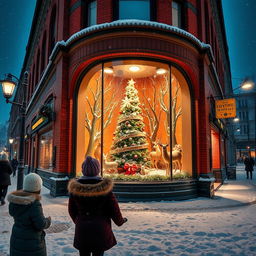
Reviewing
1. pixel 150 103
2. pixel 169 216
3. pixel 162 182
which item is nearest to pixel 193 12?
pixel 150 103

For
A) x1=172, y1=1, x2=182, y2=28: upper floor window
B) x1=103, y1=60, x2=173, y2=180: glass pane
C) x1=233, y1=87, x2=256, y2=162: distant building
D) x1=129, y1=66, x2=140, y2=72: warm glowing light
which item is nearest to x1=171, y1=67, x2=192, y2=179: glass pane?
x1=103, y1=60, x2=173, y2=180: glass pane

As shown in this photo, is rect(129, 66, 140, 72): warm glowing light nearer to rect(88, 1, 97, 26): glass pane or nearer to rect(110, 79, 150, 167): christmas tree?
rect(110, 79, 150, 167): christmas tree

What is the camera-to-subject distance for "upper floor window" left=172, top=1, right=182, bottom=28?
11.2 m

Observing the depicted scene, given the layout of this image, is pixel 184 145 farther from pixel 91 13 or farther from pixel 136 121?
pixel 91 13

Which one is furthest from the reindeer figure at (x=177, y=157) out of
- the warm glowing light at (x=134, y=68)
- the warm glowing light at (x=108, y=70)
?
the warm glowing light at (x=108, y=70)

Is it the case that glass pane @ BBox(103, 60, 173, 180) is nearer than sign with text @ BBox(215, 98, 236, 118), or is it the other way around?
glass pane @ BBox(103, 60, 173, 180)

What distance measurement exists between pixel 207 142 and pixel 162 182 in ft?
9.84

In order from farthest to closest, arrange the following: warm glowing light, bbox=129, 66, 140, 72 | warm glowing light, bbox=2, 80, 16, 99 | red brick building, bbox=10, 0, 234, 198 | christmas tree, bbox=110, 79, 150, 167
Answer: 1. warm glowing light, bbox=129, 66, 140, 72
2. christmas tree, bbox=110, 79, 150, 167
3. red brick building, bbox=10, 0, 234, 198
4. warm glowing light, bbox=2, 80, 16, 99

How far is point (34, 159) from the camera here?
19.2m

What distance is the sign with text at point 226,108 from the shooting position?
1202 centimetres

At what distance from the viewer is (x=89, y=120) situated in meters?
Result: 13.6

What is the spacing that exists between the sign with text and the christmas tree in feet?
12.5

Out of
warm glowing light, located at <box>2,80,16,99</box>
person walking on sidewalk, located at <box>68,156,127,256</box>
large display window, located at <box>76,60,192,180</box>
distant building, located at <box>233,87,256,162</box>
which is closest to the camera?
person walking on sidewalk, located at <box>68,156,127,256</box>

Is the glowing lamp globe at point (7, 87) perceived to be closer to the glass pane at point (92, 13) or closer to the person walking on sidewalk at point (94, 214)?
the glass pane at point (92, 13)
